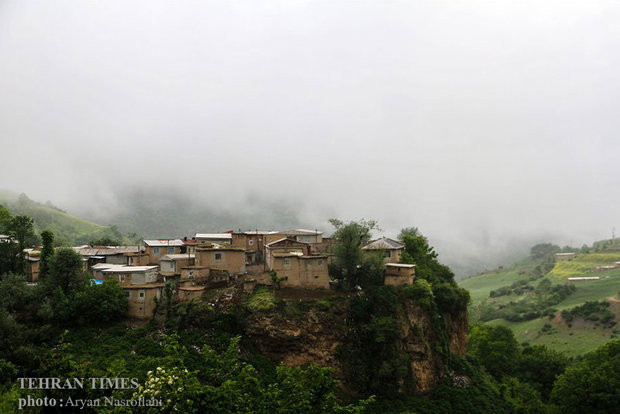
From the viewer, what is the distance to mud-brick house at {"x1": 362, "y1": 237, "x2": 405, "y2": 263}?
41.9 m

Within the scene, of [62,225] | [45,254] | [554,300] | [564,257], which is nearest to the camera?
[45,254]

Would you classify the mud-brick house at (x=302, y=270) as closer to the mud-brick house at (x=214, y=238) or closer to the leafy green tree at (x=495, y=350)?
the mud-brick house at (x=214, y=238)

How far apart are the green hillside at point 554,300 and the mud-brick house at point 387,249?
52.4 m

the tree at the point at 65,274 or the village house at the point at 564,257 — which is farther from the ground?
the tree at the point at 65,274

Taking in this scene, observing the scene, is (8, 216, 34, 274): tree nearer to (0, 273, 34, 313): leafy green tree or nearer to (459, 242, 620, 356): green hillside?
(0, 273, 34, 313): leafy green tree

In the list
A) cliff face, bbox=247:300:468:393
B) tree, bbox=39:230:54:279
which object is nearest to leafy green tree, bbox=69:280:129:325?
tree, bbox=39:230:54:279

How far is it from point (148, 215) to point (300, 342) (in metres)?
184

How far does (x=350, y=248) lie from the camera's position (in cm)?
3844

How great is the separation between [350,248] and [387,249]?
634 cm

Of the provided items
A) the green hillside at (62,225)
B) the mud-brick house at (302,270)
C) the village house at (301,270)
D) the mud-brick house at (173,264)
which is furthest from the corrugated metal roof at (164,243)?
the green hillside at (62,225)

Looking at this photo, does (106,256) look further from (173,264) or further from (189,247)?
(173,264)

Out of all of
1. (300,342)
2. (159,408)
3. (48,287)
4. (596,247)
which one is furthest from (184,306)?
(596,247)

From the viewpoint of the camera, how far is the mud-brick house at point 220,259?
3825cm

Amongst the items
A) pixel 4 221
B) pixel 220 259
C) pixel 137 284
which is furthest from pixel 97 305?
pixel 4 221
